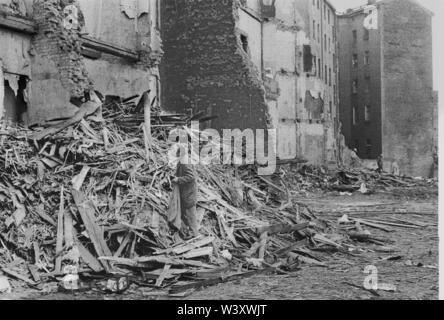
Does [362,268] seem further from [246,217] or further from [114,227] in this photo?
[114,227]

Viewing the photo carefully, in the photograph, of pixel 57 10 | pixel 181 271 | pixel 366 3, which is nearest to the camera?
pixel 181 271

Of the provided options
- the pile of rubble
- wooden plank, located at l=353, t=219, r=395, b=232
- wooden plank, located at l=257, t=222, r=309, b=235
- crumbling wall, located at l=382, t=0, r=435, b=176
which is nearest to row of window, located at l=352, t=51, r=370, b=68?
crumbling wall, located at l=382, t=0, r=435, b=176

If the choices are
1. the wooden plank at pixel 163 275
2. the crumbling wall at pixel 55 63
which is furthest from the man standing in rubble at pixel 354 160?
the wooden plank at pixel 163 275

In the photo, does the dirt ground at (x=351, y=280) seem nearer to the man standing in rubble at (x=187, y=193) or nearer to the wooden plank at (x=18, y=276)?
the wooden plank at (x=18, y=276)

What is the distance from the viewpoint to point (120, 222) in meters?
8.98

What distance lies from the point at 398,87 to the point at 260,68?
15861mm

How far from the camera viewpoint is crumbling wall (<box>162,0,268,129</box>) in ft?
60.6

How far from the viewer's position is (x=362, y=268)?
952 cm

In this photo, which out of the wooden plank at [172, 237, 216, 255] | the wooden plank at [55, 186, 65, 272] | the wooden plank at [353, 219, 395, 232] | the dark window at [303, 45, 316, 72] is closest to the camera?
the wooden plank at [55, 186, 65, 272]

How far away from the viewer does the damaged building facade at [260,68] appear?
18.7 metres

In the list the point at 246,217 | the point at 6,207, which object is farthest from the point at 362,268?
the point at 6,207

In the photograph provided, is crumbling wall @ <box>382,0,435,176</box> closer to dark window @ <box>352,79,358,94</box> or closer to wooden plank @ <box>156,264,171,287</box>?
dark window @ <box>352,79,358,94</box>

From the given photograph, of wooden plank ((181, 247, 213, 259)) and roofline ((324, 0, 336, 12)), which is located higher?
roofline ((324, 0, 336, 12))
